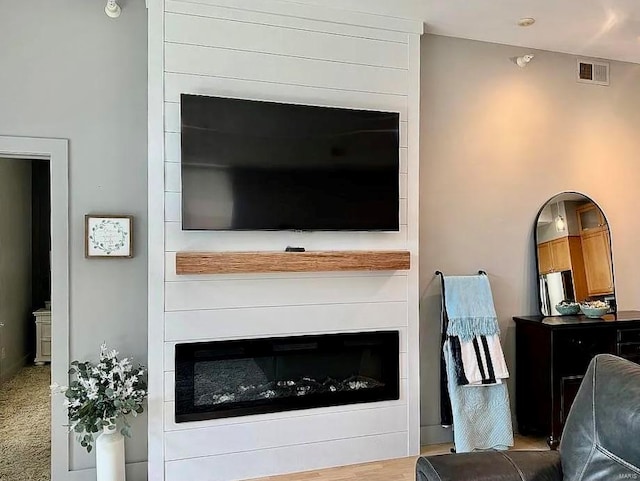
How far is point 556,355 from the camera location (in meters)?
3.66

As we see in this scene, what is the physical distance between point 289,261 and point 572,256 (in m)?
2.38

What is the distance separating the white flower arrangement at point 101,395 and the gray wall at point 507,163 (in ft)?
6.62

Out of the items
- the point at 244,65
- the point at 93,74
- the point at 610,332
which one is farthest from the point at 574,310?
the point at 93,74

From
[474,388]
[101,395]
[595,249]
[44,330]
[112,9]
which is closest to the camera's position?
[101,395]

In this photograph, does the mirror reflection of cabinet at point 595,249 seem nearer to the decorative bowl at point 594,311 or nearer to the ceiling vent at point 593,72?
the decorative bowl at point 594,311

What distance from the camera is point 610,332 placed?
381cm

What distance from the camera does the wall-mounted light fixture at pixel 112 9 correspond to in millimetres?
3041

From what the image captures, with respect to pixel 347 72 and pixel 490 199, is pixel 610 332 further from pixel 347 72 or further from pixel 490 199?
pixel 347 72

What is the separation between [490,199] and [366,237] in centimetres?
115

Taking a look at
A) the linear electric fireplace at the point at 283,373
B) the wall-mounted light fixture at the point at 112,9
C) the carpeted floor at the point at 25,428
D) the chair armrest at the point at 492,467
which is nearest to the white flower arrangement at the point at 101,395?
the linear electric fireplace at the point at 283,373

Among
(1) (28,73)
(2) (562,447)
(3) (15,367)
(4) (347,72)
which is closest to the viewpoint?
(2) (562,447)

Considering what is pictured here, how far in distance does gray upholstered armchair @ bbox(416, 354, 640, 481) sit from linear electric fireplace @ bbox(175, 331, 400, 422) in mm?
1582

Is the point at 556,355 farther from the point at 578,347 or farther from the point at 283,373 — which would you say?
the point at 283,373

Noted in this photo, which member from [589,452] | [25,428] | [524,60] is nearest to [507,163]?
[524,60]
